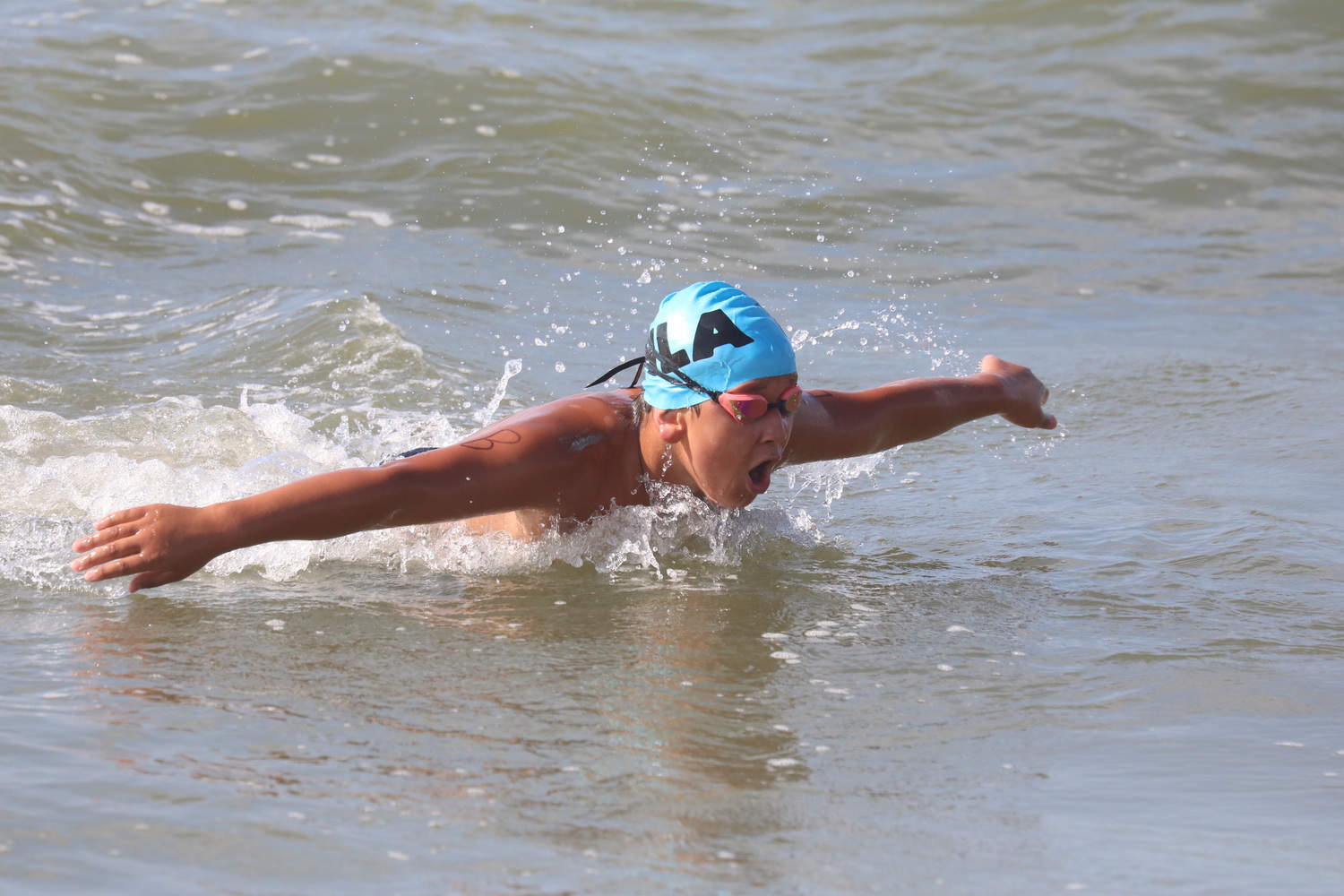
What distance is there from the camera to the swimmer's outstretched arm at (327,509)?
12.5 feet

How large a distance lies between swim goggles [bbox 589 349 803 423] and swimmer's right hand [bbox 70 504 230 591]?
4.77 feet

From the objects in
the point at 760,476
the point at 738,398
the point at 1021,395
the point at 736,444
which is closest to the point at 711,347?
the point at 738,398

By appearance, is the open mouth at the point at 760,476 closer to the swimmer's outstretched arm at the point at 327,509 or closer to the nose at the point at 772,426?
the nose at the point at 772,426

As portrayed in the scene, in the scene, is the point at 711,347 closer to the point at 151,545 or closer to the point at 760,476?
the point at 760,476

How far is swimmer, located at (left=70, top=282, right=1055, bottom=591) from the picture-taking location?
3846 millimetres

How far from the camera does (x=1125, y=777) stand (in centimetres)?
320

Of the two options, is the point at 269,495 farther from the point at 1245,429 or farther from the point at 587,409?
the point at 1245,429

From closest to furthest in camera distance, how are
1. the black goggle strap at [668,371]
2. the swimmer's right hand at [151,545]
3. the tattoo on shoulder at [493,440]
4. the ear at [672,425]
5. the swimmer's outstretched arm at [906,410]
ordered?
the swimmer's right hand at [151,545] → the tattoo on shoulder at [493,440] → the black goggle strap at [668,371] → the ear at [672,425] → the swimmer's outstretched arm at [906,410]

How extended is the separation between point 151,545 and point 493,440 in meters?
1.08

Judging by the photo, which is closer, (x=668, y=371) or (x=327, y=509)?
(x=327, y=509)

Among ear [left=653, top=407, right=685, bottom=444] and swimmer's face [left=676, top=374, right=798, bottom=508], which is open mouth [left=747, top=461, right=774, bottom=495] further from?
ear [left=653, top=407, right=685, bottom=444]

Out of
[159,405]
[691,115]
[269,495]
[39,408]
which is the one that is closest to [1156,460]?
[269,495]

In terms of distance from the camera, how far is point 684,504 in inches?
194

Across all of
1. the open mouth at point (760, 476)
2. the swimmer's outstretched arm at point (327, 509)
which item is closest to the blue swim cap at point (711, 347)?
the open mouth at point (760, 476)
